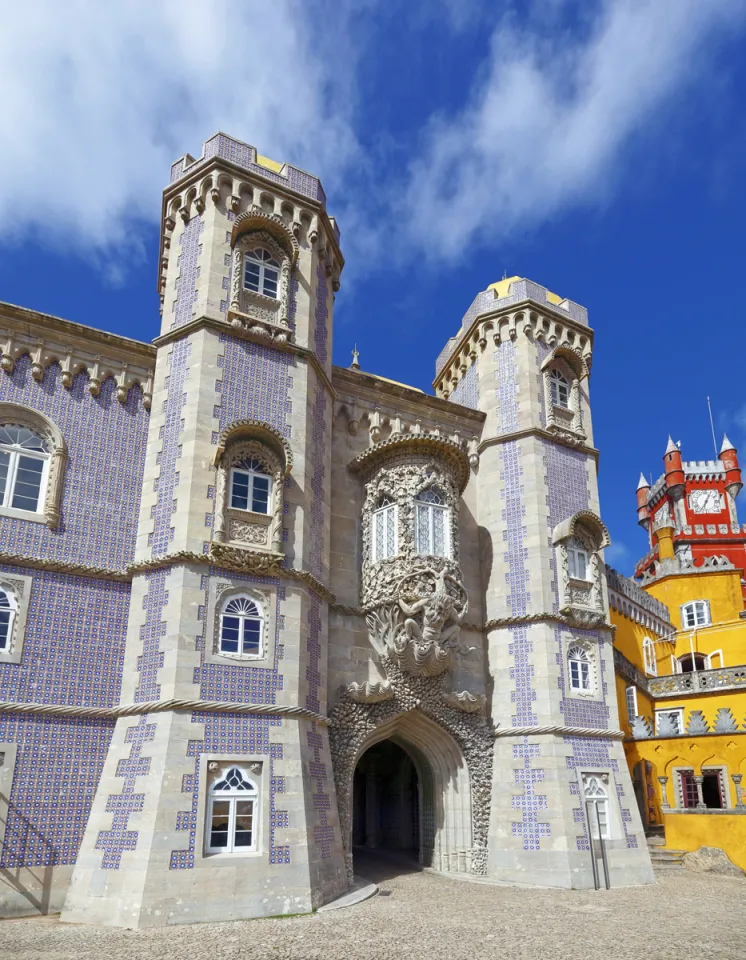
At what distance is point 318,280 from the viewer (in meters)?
19.6

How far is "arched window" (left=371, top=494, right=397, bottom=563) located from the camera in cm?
1839

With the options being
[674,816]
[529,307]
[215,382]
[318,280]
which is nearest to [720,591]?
[674,816]

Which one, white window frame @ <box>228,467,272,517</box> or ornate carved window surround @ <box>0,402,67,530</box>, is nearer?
ornate carved window surround @ <box>0,402,67,530</box>

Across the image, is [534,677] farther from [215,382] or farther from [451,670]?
[215,382]

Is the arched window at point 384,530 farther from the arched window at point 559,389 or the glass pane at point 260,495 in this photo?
the arched window at point 559,389

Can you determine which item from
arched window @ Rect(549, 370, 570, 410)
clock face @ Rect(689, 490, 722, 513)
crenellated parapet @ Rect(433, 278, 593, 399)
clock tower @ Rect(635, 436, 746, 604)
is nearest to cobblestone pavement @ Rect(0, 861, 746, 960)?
arched window @ Rect(549, 370, 570, 410)

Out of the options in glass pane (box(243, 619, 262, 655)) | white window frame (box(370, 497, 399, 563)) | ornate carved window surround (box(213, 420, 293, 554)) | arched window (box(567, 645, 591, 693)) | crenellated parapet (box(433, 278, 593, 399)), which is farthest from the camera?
crenellated parapet (box(433, 278, 593, 399))

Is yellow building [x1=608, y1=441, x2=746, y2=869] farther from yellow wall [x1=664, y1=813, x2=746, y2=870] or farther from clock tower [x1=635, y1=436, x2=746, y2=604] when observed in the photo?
clock tower [x1=635, y1=436, x2=746, y2=604]

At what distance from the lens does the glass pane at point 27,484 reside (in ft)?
50.0

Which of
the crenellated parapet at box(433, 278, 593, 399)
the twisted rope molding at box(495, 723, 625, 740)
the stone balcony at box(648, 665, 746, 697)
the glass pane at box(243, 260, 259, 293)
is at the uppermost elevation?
the crenellated parapet at box(433, 278, 593, 399)

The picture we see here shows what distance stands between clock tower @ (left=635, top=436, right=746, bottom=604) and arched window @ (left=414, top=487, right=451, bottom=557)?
4306cm

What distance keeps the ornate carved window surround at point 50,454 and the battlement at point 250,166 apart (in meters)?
7.19

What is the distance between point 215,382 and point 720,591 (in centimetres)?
2964

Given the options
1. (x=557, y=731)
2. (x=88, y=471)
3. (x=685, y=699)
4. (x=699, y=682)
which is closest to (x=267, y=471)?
(x=88, y=471)
